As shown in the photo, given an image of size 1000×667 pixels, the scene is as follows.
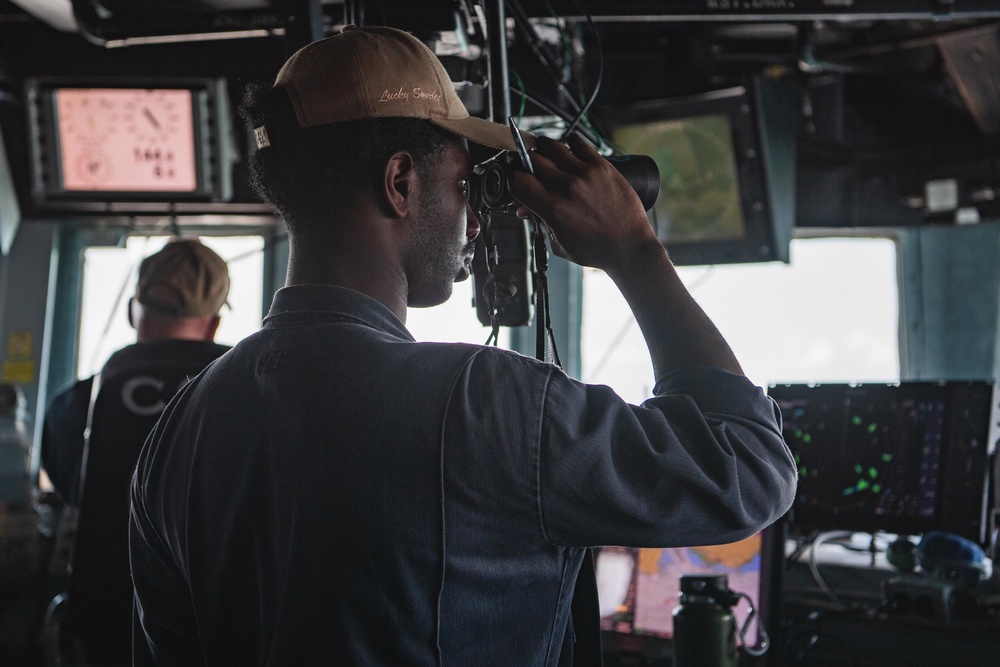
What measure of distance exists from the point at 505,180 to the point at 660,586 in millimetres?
1414

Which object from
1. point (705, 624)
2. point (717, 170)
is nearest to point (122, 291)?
point (717, 170)

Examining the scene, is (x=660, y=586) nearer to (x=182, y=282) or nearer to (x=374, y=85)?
(x=182, y=282)

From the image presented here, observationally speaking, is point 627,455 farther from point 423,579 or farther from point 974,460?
point 974,460

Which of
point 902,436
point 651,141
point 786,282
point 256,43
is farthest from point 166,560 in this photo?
point 786,282

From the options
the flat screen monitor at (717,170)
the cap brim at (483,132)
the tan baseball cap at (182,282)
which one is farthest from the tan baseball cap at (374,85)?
the flat screen monitor at (717,170)

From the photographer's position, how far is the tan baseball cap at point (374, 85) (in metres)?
0.87

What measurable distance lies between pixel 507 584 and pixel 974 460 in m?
1.54

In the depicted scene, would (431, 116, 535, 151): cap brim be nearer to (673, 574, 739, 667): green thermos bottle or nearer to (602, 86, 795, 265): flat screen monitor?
(673, 574, 739, 667): green thermos bottle

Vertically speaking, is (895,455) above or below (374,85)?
below

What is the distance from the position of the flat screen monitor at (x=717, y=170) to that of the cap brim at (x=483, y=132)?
5.33 ft

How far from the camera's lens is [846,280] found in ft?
11.0

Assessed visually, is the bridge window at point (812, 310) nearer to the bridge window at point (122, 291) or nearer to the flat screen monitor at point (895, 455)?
the flat screen monitor at point (895, 455)

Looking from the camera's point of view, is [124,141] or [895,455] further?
[124,141]

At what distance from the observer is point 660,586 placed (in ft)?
6.70
